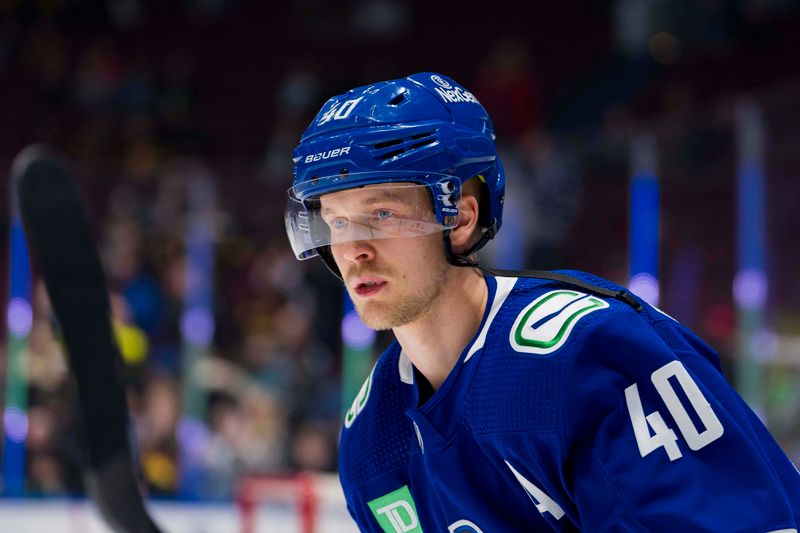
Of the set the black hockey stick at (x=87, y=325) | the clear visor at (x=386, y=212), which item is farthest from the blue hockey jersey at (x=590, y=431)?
the black hockey stick at (x=87, y=325)

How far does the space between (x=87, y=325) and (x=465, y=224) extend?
0.98 m

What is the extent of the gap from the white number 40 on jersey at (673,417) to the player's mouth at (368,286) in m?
0.44

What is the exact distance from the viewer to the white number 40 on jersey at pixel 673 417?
150 cm

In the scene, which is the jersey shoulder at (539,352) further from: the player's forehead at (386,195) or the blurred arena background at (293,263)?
the blurred arena background at (293,263)

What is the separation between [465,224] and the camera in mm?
1878

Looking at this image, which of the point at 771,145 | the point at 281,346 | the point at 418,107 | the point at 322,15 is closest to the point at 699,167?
the point at 771,145

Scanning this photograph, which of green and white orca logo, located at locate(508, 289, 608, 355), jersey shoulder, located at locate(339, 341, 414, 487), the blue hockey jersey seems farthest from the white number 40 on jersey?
jersey shoulder, located at locate(339, 341, 414, 487)

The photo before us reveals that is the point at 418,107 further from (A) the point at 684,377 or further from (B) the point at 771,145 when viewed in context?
(B) the point at 771,145

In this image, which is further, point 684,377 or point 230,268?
point 230,268

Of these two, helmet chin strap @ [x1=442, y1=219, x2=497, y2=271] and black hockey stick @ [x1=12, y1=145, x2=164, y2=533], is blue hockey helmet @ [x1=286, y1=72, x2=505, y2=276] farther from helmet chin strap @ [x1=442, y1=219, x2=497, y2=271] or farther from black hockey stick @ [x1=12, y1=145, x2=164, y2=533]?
black hockey stick @ [x1=12, y1=145, x2=164, y2=533]

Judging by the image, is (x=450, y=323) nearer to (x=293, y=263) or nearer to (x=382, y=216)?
(x=382, y=216)

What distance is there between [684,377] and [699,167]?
296 cm

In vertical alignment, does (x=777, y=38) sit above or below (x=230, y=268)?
above

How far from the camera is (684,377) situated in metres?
1.54
